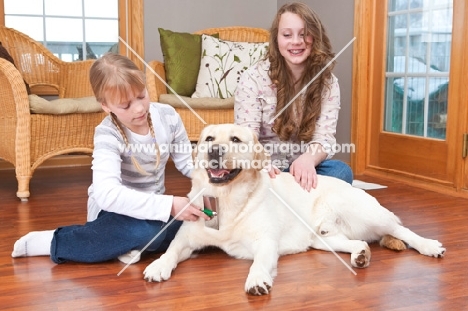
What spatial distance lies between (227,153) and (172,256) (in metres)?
0.36

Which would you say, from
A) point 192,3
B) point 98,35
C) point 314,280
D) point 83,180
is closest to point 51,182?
point 83,180

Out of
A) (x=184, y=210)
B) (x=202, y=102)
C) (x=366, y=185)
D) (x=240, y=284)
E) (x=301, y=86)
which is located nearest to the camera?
(x=240, y=284)

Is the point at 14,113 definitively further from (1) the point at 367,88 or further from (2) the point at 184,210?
(1) the point at 367,88

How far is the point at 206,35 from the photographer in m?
3.83

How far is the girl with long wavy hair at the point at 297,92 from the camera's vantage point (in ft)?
7.26

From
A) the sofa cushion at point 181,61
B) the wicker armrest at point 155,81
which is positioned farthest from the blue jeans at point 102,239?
the sofa cushion at point 181,61

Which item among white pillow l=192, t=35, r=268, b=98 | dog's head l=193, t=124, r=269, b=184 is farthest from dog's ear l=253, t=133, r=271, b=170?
white pillow l=192, t=35, r=268, b=98

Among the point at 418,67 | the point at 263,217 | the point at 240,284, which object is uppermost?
the point at 418,67

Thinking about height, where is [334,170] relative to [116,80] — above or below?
below

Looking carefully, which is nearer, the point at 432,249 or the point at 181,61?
the point at 432,249

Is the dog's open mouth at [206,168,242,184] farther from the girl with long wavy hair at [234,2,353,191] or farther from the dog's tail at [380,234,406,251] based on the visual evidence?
the dog's tail at [380,234,406,251]

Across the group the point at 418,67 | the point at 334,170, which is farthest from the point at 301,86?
the point at 418,67

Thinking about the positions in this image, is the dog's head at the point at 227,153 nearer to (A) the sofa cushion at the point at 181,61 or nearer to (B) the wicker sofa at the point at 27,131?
(B) the wicker sofa at the point at 27,131

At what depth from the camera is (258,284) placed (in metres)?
1.55
